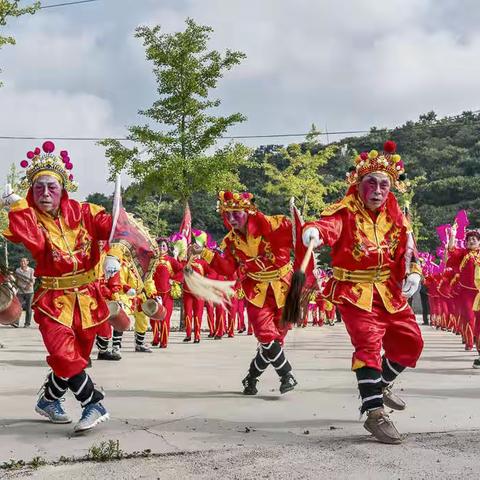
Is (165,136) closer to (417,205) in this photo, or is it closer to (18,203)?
(18,203)

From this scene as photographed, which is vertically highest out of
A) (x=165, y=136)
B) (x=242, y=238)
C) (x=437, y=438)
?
(x=165, y=136)

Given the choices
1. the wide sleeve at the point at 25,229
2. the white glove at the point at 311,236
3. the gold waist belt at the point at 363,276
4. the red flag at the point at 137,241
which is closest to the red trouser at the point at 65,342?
the wide sleeve at the point at 25,229

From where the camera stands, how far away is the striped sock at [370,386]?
4.93 metres

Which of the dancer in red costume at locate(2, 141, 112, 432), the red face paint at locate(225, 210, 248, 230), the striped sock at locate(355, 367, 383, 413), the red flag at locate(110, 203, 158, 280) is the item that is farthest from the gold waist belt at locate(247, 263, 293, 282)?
the striped sock at locate(355, 367, 383, 413)

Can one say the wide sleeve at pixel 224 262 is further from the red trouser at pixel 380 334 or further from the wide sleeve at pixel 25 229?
the wide sleeve at pixel 25 229

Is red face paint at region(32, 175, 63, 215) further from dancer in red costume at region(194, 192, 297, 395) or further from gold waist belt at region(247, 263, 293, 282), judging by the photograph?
gold waist belt at region(247, 263, 293, 282)

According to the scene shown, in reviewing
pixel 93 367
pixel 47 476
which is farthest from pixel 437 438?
pixel 93 367

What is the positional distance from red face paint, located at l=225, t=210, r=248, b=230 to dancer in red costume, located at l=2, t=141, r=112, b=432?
6.39 feet

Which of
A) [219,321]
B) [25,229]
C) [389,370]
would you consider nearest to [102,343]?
[219,321]

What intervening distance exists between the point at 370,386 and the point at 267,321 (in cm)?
212

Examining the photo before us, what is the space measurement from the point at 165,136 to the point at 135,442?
46.6 ft

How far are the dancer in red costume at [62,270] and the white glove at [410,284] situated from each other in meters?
2.27

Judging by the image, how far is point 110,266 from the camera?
563 cm

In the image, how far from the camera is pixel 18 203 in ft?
17.5
